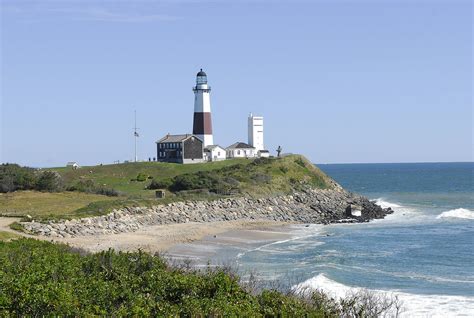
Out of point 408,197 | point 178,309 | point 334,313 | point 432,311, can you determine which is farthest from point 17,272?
point 408,197

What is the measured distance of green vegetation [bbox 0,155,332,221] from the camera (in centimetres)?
4902

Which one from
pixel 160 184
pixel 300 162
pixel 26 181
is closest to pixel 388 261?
pixel 160 184

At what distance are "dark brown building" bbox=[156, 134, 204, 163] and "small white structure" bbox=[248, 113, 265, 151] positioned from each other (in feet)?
33.6

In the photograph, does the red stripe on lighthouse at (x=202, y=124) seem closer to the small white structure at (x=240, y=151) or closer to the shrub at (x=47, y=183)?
the small white structure at (x=240, y=151)

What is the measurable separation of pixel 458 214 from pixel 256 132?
3491cm

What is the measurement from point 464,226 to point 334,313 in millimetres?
38811

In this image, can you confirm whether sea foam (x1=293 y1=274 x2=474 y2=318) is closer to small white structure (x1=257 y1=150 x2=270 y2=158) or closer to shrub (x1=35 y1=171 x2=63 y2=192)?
shrub (x1=35 y1=171 x2=63 y2=192)

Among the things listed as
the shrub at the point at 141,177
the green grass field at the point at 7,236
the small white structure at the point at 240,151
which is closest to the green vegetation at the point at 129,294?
the green grass field at the point at 7,236

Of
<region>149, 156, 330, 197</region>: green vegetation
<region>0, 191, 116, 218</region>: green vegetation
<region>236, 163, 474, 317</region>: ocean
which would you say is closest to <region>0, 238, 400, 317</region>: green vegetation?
<region>236, 163, 474, 317</region>: ocean

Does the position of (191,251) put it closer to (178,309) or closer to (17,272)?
(17,272)

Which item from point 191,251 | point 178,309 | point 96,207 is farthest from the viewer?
point 96,207

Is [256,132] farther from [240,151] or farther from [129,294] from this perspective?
[129,294]

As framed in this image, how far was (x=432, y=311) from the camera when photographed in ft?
79.9

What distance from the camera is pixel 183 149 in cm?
8212
